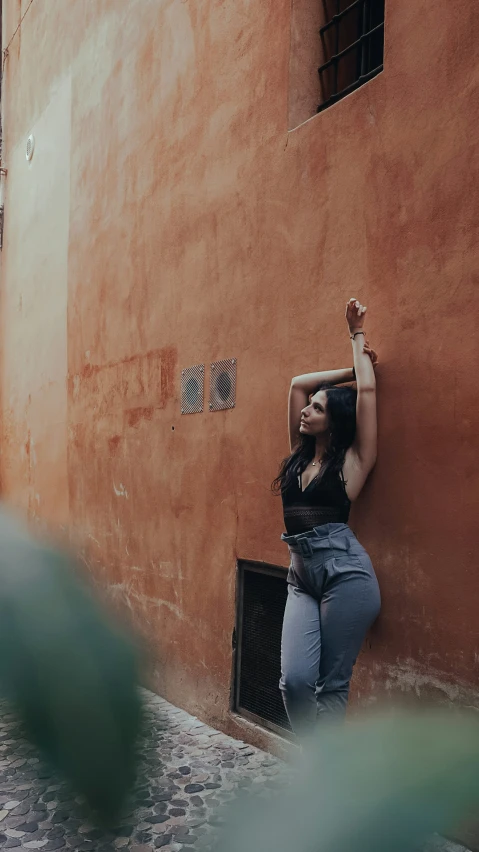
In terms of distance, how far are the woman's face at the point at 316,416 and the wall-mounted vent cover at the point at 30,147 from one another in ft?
23.4

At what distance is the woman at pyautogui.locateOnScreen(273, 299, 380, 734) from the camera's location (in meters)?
2.98

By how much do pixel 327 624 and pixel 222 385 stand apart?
1.86m

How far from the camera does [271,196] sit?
407cm

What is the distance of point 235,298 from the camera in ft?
14.4

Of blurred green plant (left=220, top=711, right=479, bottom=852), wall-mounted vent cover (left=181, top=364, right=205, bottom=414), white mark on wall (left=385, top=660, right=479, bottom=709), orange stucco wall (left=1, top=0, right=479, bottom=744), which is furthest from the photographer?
wall-mounted vent cover (left=181, top=364, right=205, bottom=414)

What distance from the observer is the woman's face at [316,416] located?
312 cm

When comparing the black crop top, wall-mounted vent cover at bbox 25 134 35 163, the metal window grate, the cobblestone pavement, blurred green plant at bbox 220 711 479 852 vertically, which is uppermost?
wall-mounted vent cover at bbox 25 134 35 163

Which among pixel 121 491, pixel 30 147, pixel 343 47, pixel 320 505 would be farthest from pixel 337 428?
pixel 30 147

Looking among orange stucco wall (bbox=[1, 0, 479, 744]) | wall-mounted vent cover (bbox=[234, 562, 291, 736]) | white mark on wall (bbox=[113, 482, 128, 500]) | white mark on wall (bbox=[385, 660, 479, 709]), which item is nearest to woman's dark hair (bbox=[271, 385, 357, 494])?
orange stucco wall (bbox=[1, 0, 479, 744])

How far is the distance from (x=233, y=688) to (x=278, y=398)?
164 centimetres

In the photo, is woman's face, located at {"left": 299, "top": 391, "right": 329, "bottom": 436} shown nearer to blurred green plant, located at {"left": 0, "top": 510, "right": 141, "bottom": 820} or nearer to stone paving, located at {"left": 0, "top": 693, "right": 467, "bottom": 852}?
stone paving, located at {"left": 0, "top": 693, "right": 467, "bottom": 852}

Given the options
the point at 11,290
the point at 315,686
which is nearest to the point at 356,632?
the point at 315,686

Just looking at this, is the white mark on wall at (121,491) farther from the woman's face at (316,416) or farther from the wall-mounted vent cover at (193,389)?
the woman's face at (316,416)

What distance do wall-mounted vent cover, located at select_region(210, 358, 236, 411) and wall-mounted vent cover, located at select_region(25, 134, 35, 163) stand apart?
18.7 ft
